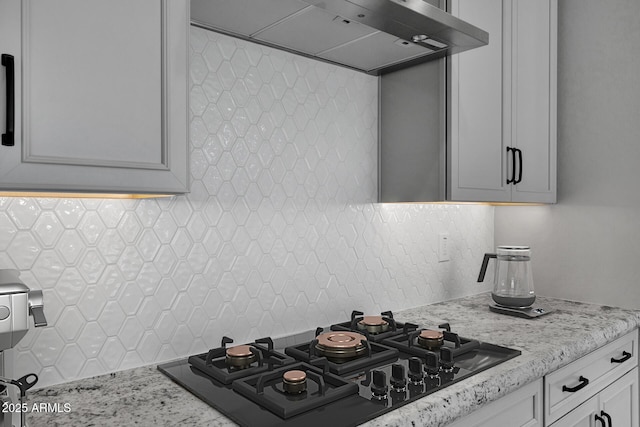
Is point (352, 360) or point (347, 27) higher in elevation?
point (347, 27)

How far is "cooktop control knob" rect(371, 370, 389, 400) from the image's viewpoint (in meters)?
1.10

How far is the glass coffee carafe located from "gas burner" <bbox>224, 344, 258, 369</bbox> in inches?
48.4

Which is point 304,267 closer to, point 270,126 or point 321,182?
point 321,182

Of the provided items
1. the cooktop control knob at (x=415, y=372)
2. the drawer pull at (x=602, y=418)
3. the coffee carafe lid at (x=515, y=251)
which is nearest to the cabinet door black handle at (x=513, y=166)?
the coffee carafe lid at (x=515, y=251)

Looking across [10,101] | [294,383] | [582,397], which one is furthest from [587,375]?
[10,101]

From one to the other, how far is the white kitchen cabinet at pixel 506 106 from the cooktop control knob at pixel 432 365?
2.10ft

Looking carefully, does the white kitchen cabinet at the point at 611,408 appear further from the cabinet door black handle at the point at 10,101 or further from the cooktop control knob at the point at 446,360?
the cabinet door black handle at the point at 10,101

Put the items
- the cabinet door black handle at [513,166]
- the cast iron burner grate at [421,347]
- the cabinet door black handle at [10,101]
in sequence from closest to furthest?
1. the cabinet door black handle at [10,101]
2. the cast iron burner grate at [421,347]
3. the cabinet door black handle at [513,166]

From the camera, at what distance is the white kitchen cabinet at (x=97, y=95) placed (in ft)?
2.73

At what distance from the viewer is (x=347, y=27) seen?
4.69 feet

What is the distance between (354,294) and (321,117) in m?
0.72

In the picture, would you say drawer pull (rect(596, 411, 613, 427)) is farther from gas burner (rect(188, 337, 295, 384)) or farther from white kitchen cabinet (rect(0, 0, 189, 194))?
white kitchen cabinet (rect(0, 0, 189, 194))

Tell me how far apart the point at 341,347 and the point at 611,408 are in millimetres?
1216

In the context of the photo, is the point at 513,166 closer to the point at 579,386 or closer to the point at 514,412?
the point at 579,386
